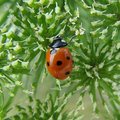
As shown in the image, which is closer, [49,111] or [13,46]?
[13,46]

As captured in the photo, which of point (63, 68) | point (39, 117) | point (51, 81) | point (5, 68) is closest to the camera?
point (5, 68)

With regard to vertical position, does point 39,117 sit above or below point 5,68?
below

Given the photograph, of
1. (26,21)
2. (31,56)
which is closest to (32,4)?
(26,21)

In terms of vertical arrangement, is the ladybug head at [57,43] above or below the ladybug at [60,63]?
above

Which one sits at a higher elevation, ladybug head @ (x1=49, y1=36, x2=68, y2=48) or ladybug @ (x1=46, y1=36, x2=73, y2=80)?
ladybug head @ (x1=49, y1=36, x2=68, y2=48)

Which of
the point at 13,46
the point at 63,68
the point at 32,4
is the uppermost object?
the point at 32,4

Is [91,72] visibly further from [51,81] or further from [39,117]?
[51,81]

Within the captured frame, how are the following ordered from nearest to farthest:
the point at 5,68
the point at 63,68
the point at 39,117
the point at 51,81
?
→ the point at 5,68
the point at 63,68
the point at 39,117
the point at 51,81
